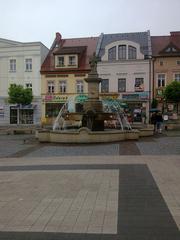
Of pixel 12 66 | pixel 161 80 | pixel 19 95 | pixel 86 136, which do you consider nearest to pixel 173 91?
pixel 161 80

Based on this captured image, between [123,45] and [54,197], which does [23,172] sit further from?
[123,45]

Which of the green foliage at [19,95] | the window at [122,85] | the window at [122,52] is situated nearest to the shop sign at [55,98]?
the green foliage at [19,95]

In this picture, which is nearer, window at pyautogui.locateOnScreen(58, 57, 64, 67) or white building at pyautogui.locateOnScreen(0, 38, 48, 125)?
window at pyautogui.locateOnScreen(58, 57, 64, 67)

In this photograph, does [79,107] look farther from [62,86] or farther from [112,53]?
[112,53]

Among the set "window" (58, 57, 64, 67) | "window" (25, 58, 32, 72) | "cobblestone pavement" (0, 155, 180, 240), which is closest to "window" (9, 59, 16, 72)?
"window" (25, 58, 32, 72)

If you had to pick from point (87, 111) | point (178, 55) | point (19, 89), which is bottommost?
point (87, 111)

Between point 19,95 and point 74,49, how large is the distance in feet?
31.7

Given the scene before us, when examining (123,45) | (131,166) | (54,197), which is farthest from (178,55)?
(54,197)

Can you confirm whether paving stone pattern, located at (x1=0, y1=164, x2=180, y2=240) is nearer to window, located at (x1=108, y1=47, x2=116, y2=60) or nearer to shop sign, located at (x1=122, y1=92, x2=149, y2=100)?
shop sign, located at (x1=122, y1=92, x2=149, y2=100)

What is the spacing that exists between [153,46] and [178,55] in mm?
4022

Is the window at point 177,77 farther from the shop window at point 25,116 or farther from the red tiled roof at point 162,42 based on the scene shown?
the shop window at point 25,116

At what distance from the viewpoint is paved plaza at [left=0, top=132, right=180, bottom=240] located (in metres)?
5.29

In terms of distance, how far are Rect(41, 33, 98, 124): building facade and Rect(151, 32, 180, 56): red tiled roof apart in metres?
8.47

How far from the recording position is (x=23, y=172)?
34.0ft
